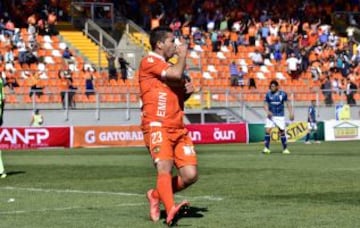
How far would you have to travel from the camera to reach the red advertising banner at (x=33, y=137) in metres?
36.3

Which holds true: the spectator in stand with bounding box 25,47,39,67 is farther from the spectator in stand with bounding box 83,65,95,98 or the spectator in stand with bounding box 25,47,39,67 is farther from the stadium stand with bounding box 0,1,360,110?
the spectator in stand with bounding box 83,65,95,98

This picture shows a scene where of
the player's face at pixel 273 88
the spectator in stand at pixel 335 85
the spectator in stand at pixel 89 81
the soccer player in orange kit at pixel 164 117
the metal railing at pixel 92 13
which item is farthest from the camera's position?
the spectator in stand at pixel 335 85

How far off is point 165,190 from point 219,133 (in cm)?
3040

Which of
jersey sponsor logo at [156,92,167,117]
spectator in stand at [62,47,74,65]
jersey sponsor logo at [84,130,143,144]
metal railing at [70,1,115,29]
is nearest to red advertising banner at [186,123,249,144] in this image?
jersey sponsor logo at [84,130,143,144]

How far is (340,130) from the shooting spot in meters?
44.2

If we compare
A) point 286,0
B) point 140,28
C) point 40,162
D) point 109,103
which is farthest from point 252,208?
point 286,0

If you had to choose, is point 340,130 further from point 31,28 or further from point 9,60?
point 9,60

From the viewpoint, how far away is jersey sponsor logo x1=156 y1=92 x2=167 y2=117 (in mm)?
11180

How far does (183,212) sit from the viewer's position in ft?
38.0

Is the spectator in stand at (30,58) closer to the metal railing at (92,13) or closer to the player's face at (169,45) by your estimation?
the metal railing at (92,13)

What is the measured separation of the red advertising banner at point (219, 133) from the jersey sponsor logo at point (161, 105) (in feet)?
93.7

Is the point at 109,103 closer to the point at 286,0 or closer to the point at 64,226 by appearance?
the point at 286,0

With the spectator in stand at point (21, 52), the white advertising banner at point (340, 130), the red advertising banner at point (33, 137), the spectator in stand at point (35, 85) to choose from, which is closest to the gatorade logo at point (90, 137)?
the red advertising banner at point (33, 137)

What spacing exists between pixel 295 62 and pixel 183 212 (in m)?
39.8
